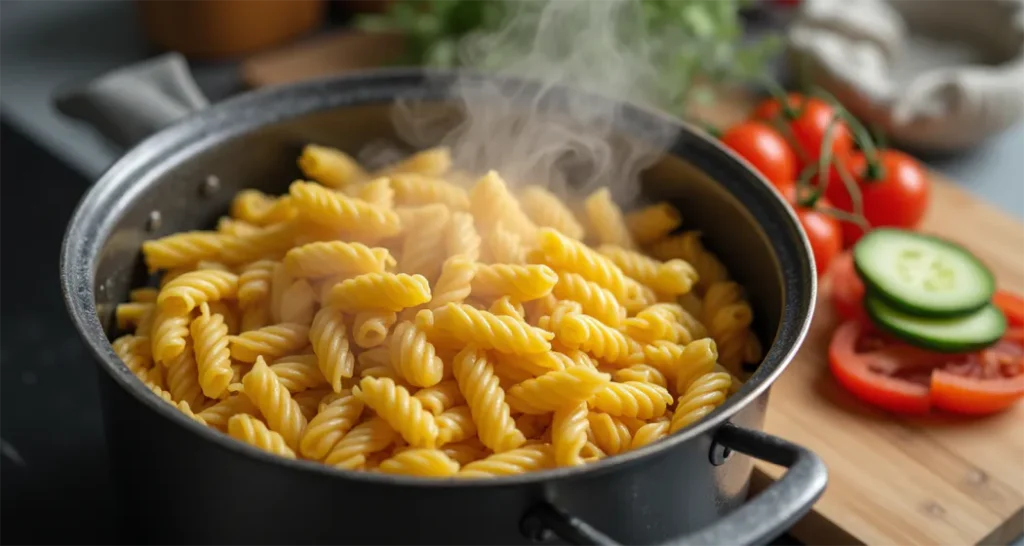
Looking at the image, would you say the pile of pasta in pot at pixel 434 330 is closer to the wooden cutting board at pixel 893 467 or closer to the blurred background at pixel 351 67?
the wooden cutting board at pixel 893 467

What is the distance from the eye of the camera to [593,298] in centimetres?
144

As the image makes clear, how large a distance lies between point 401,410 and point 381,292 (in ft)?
0.58

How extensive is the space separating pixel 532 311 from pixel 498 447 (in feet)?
0.80

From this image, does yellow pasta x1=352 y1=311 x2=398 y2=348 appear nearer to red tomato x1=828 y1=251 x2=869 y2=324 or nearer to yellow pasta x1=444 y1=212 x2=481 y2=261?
yellow pasta x1=444 y1=212 x2=481 y2=261

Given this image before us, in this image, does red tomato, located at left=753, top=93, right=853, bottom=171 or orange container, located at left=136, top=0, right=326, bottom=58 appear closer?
red tomato, located at left=753, top=93, right=853, bottom=171

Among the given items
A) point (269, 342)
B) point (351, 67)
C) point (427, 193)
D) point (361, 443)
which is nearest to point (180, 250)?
point (269, 342)

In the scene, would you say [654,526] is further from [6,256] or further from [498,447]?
[6,256]

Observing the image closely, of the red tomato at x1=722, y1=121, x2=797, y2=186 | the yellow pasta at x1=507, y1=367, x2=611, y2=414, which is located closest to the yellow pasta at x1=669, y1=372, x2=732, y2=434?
the yellow pasta at x1=507, y1=367, x2=611, y2=414

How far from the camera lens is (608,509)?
1.14 meters

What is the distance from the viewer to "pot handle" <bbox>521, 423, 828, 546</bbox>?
104cm

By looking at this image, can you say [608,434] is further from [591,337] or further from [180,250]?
[180,250]

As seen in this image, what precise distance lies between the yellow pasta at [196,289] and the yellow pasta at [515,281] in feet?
1.10

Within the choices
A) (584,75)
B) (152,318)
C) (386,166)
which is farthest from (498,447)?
(584,75)

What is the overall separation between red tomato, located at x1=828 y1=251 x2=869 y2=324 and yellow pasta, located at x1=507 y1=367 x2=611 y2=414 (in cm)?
73
